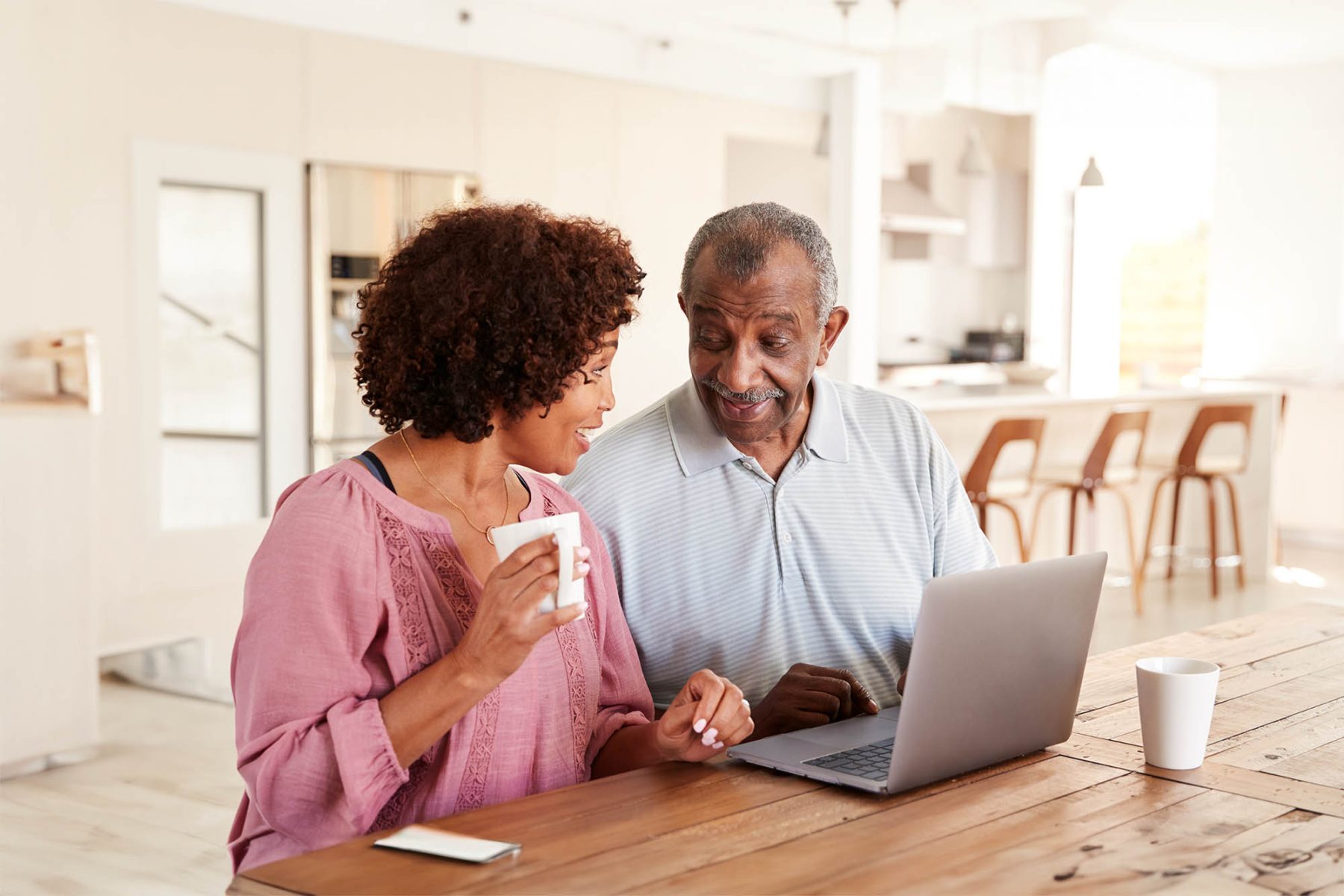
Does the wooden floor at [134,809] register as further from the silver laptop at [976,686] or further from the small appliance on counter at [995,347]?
the small appliance on counter at [995,347]

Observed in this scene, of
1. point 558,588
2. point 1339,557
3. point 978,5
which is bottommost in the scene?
point 1339,557

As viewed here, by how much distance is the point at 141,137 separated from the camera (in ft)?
16.9

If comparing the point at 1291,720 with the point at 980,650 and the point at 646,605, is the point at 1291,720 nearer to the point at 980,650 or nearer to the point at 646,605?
the point at 980,650

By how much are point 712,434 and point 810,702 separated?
53 centimetres

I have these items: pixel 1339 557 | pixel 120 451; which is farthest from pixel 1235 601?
pixel 120 451

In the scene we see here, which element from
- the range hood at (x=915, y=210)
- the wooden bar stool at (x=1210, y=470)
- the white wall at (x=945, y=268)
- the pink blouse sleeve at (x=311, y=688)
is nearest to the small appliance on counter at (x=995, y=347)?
the white wall at (x=945, y=268)

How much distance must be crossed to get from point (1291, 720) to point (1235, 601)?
5.52 meters

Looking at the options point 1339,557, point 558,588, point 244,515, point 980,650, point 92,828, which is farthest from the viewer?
point 1339,557

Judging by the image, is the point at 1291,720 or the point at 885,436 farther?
the point at 885,436

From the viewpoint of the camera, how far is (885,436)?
7.69 ft

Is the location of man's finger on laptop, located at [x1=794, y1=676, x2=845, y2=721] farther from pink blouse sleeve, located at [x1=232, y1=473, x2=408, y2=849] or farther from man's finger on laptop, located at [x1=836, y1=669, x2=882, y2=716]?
pink blouse sleeve, located at [x1=232, y1=473, x2=408, y2=849]

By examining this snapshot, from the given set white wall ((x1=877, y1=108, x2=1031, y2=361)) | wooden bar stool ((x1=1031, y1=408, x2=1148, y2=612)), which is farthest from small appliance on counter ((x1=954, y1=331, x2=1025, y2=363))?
wooden bar stool ((x1=1031, y1=408, x2=1148, y2=612))

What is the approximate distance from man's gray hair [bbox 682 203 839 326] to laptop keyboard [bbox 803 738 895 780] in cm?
77

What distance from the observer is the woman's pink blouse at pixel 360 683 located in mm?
1447
